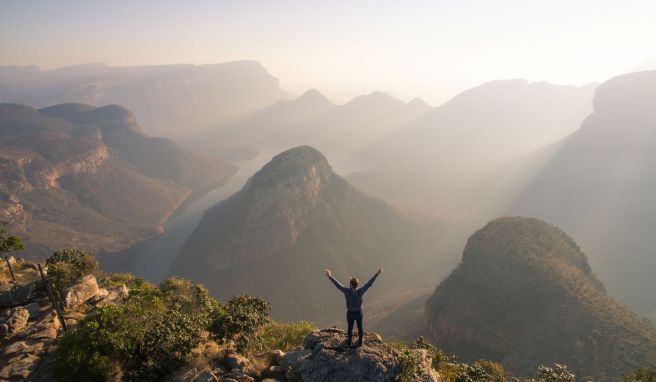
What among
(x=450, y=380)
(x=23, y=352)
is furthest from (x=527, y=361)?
(x=23, y=352)

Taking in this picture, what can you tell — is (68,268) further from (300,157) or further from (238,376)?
(300,157)

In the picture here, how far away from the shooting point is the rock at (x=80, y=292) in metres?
22.6

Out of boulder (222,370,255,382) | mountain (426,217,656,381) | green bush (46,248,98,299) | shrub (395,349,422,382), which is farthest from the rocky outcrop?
mountain (426,217,656,381)

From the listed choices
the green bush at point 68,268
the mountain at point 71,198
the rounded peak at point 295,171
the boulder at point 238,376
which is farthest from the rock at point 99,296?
the mountain at point 71,198

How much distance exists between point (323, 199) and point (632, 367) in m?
99.9

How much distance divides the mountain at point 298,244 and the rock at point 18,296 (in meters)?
77.9

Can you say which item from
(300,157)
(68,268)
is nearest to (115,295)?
(68,268)

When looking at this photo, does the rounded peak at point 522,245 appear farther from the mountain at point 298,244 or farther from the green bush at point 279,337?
the green bush at point 279,337

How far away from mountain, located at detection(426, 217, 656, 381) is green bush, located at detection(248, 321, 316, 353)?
4066 cm

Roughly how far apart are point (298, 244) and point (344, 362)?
106513 mm

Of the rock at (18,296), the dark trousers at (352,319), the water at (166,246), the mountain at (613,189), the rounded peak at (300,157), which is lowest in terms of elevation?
the water at (166,246)

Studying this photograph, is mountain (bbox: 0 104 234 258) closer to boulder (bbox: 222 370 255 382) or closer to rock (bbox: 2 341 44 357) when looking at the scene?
rock (bbox: 2 341 44 357)

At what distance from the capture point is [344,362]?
14.3 m

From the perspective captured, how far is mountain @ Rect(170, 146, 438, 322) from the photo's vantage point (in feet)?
349
